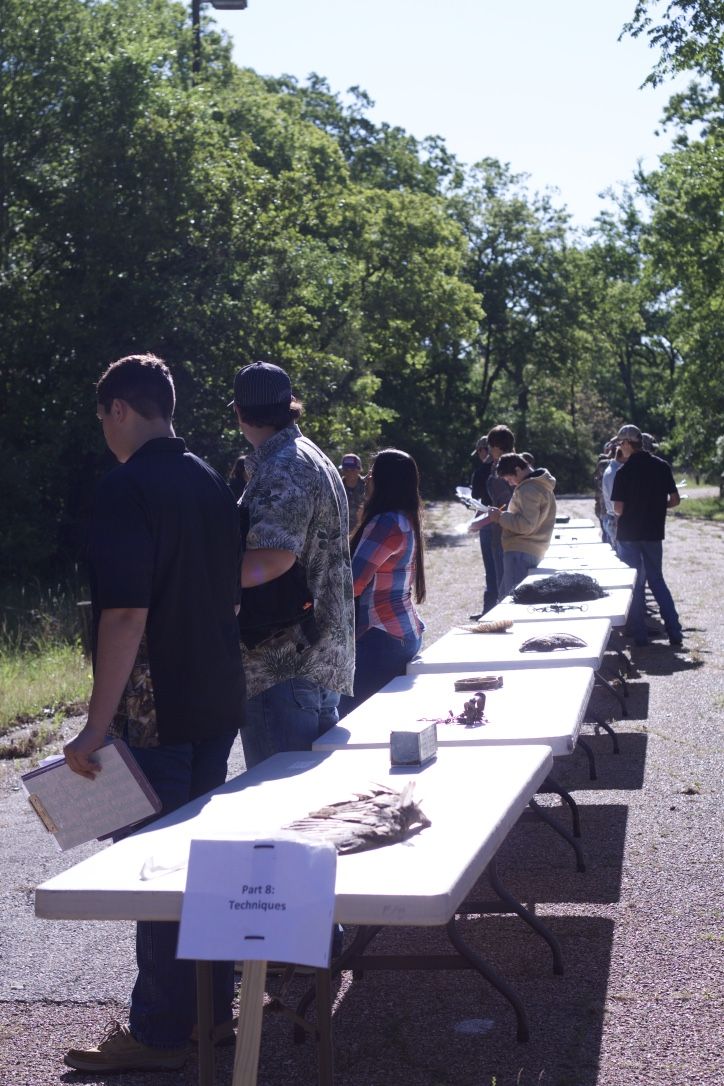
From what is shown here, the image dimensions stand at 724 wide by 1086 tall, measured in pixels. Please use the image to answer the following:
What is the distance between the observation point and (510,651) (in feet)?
24.1

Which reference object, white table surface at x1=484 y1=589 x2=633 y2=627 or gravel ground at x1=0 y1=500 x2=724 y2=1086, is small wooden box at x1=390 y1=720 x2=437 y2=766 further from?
white table surface at x1=484 y1=589 x2=633 y2=627

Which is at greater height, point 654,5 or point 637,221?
point 637,221

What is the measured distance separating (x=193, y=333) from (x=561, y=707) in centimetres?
1688

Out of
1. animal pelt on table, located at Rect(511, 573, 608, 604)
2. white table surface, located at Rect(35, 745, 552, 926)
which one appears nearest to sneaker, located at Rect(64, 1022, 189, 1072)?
white table surface, located at Rect(35, 745, 552, 926)

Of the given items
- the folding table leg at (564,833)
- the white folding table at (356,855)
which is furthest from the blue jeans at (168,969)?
the folding table leg at (564,833)

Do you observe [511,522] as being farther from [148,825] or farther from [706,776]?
[148,825]

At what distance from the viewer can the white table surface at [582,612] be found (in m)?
8.55

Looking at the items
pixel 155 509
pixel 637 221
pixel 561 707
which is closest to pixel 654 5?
pixel 561 707

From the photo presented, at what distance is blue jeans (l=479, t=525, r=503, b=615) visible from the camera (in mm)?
14603

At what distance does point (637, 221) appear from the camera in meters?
68.4

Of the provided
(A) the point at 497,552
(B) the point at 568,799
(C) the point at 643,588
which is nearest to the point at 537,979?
(B) the point at 568,799

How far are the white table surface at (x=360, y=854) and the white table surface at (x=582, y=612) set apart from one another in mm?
3907

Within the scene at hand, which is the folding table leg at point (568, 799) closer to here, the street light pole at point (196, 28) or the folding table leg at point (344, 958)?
the folding table leg at point (344, 958)

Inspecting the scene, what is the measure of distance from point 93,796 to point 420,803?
34.5 inches
